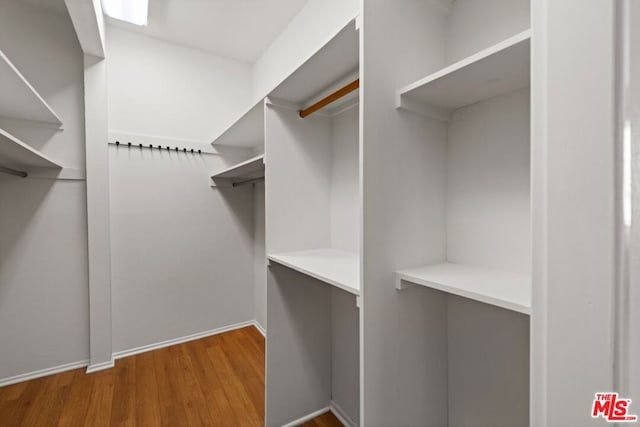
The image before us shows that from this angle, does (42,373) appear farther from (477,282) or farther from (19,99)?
(477,282)

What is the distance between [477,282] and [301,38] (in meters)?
2.05

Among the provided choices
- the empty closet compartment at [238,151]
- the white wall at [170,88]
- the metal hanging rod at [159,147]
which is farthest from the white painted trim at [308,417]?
the white wall at [170,88]

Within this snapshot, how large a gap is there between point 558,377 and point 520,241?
1.57 ft

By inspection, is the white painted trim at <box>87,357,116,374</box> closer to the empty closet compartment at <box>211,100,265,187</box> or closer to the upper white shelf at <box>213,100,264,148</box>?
the empty closet compartment at <box>211,100,265,187</box>

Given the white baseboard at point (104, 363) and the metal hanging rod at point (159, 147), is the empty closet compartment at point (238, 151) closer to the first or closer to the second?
the metal hanging rod at point (159, 147)

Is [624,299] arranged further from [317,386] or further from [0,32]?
[0,32]

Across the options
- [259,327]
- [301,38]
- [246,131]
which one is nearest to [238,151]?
[246,131]

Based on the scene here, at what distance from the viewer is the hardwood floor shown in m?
1.70

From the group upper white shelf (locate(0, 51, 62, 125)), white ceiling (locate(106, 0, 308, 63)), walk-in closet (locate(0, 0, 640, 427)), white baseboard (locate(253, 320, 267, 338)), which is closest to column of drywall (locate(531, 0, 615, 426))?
walk-in closet (locate(0, 0, 640, 427))

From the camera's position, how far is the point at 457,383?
111 cm

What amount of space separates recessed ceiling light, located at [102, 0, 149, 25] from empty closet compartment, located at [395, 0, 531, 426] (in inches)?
77.4

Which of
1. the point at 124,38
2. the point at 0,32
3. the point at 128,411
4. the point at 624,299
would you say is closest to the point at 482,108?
the point at 624,299

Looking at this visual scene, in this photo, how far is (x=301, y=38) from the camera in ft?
6.92

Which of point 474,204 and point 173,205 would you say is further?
point 173,205
